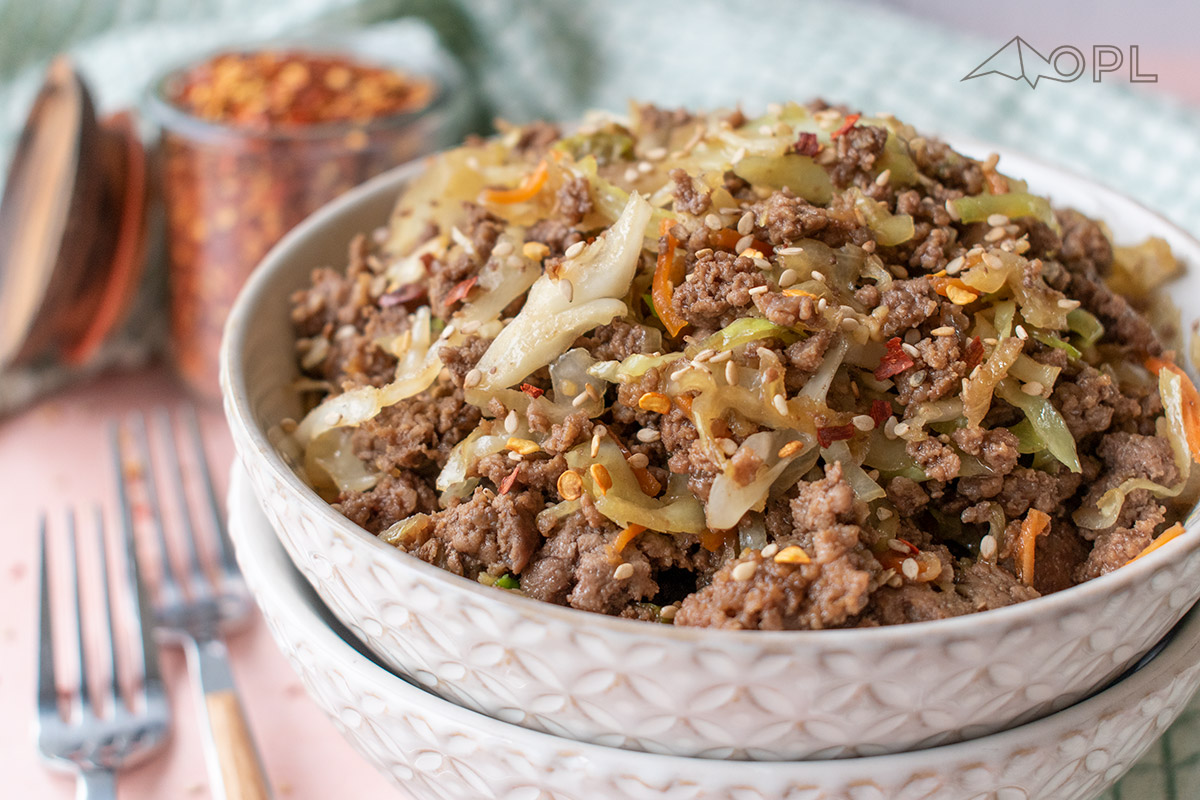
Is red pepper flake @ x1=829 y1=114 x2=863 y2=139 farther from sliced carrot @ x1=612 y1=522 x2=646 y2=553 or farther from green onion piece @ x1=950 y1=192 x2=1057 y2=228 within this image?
sliced carrot @ x1=612 y1=522 x2=646 y2=553

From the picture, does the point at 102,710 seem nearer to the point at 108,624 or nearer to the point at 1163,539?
the point at 108,624

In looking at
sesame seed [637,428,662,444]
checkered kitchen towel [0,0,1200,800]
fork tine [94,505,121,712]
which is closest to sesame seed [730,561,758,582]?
sesame seed [637,428,662,444]

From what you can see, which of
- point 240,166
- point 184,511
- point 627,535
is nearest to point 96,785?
point 184,511

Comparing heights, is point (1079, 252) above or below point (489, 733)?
above

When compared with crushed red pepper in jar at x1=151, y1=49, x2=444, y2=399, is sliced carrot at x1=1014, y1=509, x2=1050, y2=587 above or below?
above

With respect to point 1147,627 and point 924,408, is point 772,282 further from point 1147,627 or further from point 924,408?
point 1147,627

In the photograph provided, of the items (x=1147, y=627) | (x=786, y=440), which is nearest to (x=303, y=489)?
(x=786, y=440)
